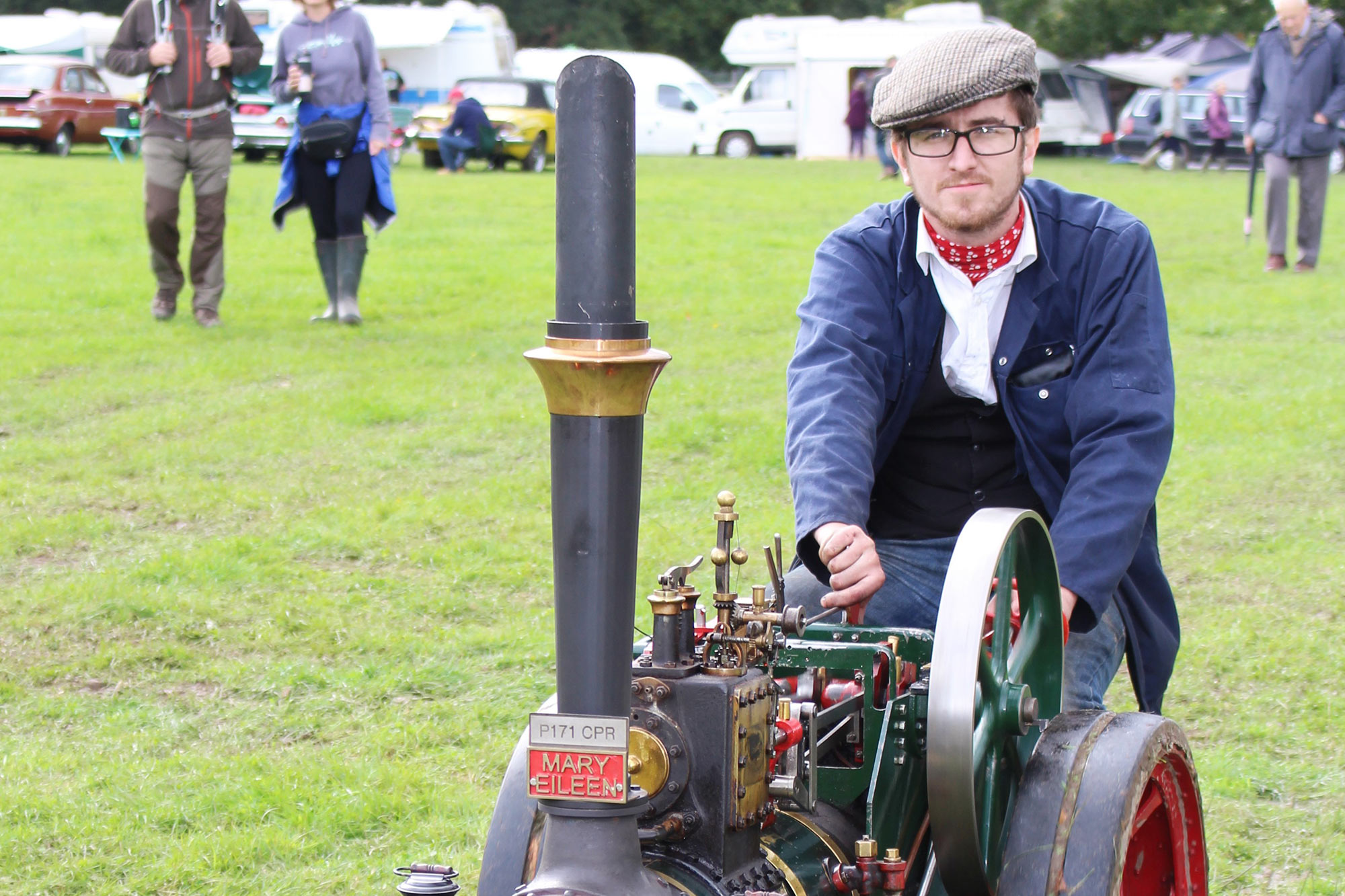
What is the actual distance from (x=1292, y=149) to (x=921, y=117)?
9894 mm

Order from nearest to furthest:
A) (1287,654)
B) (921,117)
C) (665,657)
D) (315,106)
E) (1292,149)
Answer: (665,657), (921,117), (1287,654), (315,106), (1292,149)

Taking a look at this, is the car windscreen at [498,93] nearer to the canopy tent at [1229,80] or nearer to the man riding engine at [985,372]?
the canopy tent at [1229,80]

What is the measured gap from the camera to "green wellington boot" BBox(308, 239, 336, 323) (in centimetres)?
945

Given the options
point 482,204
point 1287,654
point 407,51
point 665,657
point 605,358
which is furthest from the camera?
point 407,51

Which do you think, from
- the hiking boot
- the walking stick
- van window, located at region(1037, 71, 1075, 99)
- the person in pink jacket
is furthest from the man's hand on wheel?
van window, located at region(1037, 71, 1075, 99)

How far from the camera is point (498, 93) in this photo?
27.9m

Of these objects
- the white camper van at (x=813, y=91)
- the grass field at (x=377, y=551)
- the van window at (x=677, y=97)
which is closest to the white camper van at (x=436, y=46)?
the van window at (x=677, y=97)

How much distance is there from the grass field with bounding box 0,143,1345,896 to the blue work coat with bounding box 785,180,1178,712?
1018 millimetres

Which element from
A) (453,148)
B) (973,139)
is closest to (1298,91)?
(973,139)

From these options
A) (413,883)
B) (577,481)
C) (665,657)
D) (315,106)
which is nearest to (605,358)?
(577,481)

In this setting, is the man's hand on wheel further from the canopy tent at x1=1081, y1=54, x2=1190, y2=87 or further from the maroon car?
the canopy tent at x1=1081, y1=54, x2=1190, y2=87

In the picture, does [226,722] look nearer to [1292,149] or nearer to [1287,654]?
[1287,654]

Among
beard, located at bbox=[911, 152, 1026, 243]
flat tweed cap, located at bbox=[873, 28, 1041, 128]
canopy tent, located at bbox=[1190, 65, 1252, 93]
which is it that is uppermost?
canopy tent, located at bbox=[1190, 65, 1252, 93]

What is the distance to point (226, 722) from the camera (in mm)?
4020
